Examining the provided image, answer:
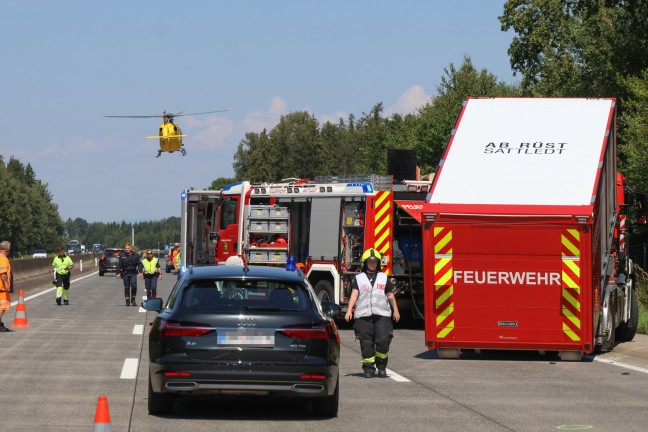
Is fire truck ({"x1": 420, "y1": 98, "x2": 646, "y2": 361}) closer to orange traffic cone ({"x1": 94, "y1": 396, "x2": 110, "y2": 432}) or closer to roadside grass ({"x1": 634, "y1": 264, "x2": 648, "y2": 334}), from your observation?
roadside grass ({"x1": 634, "y1": 264, "x2": 648, "y2": 334})

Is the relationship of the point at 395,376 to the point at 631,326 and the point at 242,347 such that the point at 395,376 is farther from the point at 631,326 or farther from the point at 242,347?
the point at 631,326

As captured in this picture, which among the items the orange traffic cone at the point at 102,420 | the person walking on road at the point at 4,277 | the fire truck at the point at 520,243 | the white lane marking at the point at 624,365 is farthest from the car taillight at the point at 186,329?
the person walking on road at the point at 4,277

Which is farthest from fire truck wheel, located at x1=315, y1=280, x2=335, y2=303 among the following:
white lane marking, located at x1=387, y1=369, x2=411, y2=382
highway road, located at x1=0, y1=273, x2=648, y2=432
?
white lane marking, located at x1=387, y1=369, x2=411, y2=382

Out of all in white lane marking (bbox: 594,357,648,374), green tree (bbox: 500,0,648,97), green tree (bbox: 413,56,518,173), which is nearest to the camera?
white lane marking (bbox: 594,357,648,374)

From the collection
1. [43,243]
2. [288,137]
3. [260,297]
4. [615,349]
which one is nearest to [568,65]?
[615,349]

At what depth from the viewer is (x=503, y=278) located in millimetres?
18312

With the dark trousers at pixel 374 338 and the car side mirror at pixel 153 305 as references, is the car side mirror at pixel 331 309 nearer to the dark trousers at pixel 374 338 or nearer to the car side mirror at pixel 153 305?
the car side mirror at pixel 153 305

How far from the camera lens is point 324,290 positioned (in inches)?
997

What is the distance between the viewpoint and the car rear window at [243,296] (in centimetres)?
1147

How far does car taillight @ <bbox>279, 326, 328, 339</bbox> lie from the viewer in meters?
11.3

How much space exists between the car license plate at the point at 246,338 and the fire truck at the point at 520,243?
7521 mm

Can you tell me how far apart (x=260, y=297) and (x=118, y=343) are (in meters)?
9.98

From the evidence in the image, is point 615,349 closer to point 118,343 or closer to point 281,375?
point 118,343

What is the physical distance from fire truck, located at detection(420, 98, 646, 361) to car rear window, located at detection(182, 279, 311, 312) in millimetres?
7027
